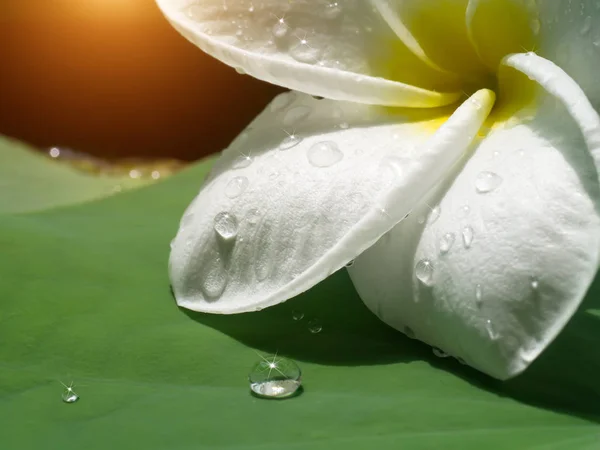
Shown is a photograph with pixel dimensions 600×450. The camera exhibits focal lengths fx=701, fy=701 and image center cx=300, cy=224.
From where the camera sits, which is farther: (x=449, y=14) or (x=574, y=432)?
(x=449, y=14)

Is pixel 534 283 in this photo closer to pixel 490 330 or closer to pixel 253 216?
pixel 490 330

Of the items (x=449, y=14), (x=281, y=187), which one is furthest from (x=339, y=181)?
(x=449, y=14)

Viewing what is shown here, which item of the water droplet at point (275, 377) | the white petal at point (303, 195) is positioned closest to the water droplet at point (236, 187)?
the white petal at point (303, 195)

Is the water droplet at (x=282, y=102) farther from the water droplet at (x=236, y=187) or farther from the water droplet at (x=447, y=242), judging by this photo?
the water droplet at (x=447, y=242)

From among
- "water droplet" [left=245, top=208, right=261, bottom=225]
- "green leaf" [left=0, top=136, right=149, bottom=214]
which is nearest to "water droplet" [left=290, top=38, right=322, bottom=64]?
"water droplet" [left=245, top=208, right=261, bottom=225]

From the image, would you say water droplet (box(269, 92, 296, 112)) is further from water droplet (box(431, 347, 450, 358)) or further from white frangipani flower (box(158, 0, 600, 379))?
water droplet (box(431, 347, 450, 358))

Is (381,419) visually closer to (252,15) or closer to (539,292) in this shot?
(539,292)

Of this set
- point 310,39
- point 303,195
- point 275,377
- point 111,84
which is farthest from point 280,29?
point 111,84
